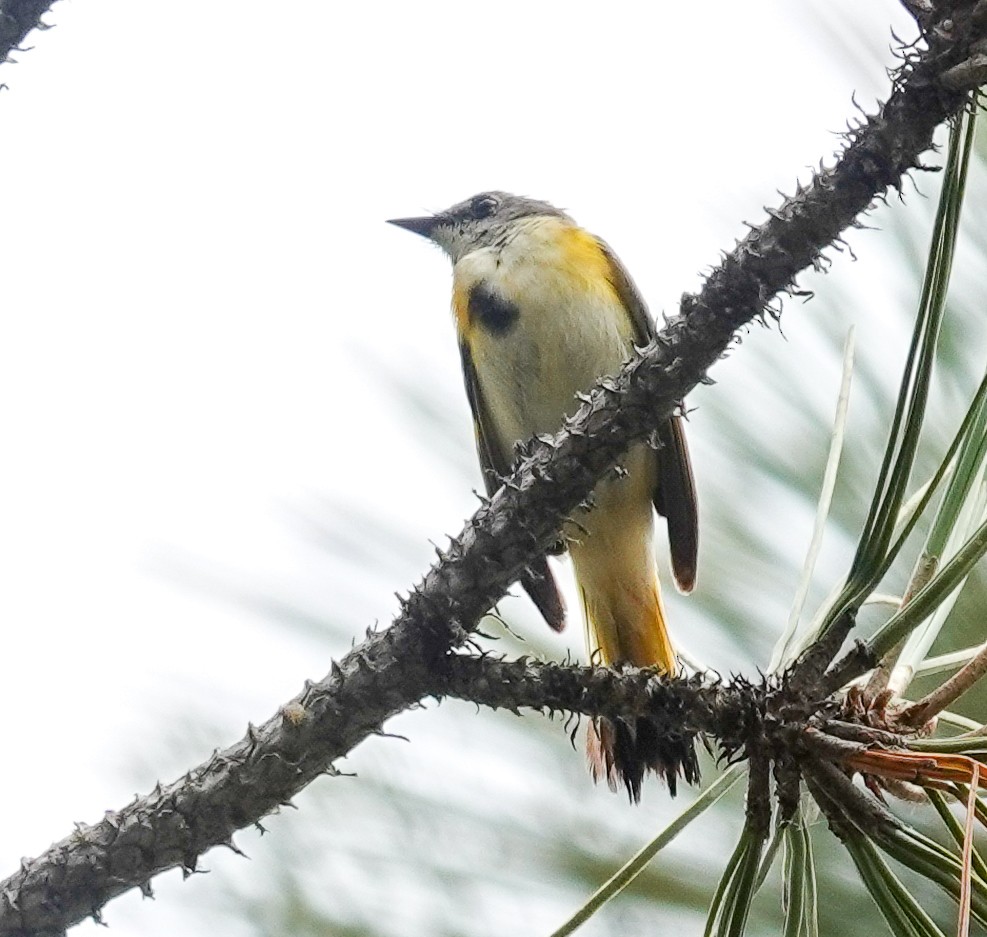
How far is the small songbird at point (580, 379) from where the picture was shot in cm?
185

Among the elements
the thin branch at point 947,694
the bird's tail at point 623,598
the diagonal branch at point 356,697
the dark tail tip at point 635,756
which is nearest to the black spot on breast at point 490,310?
the bird's tail at point 623,598

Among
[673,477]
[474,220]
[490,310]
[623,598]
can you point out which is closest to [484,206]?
[474,220]

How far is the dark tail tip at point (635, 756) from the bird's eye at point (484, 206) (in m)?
1.40

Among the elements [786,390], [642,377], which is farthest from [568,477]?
[786,390]

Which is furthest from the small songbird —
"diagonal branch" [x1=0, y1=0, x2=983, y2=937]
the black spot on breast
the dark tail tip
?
"diagonal branch" [x1=0, y1=0, x2=983, y2=937]

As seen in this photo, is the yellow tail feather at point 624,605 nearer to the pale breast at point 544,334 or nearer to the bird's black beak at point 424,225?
the pale breast at point 544,334

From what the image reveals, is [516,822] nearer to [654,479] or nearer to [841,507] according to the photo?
[841,507]

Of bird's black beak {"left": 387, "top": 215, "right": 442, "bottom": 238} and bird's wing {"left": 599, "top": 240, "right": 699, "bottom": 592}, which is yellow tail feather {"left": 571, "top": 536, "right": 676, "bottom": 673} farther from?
bird's black beak {"left": 387, "top": 215, "right": 442, "bottom": 238}

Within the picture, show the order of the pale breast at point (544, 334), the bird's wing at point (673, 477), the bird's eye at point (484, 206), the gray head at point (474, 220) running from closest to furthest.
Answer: the bird's wing at point (673, 477) < the pale breast at point (544, 334) < the gray head at point (474, 220) < the bird's eye at point (484, 206)

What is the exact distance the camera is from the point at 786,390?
4.30 ft

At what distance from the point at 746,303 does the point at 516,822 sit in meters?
0.61

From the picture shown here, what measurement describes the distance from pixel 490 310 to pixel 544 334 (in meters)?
0.11

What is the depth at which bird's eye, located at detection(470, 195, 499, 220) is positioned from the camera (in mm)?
2463

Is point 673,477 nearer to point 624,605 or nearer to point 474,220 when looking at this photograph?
point 624,605
